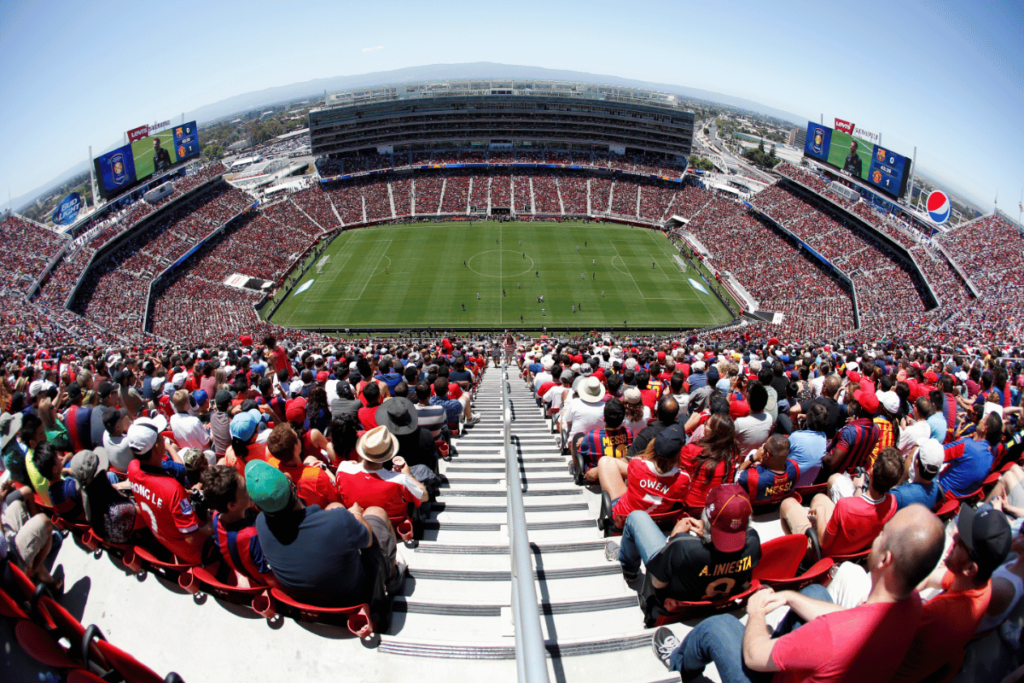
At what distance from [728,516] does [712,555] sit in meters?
0.42

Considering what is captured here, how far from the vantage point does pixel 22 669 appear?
3.39 meters

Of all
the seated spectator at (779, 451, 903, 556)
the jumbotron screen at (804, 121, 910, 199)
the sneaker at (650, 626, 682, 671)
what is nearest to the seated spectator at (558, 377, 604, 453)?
the seated spectator at (779, 451, 903, 556)

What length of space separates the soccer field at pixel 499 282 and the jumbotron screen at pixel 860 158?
23.2m

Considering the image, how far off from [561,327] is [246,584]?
37321mm

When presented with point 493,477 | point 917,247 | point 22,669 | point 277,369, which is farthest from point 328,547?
point 917,247

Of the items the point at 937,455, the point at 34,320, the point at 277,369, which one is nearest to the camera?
the point at 937,455

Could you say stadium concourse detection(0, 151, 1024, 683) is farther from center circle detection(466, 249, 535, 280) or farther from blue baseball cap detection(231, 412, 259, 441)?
center circle detection(466, 249, 535, 280)

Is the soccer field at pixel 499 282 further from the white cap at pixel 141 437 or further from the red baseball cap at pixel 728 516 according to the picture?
the red baseball cap at pixel 728 516

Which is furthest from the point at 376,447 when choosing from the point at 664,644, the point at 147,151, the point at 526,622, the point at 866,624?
the point at 147,151

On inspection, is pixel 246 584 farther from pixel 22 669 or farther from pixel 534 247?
pixel 534 247

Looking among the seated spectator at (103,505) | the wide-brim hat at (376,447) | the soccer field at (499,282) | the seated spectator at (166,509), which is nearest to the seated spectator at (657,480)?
the wide-brim hat at (376,447)

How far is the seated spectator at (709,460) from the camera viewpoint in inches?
201

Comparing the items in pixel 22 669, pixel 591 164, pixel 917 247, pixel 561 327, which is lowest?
pixel 561 327

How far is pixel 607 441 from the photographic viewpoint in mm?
6820
